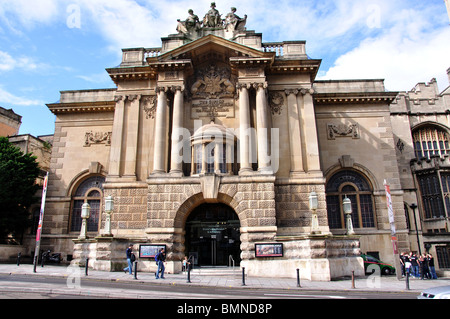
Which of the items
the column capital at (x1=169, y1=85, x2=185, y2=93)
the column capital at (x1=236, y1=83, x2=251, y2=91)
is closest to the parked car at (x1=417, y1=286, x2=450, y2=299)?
the column capital at (x1=236, y1=83, x2=251, y2=91)

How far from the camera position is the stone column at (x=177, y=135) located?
2508 cm

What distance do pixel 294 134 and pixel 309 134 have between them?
1145 millimetres

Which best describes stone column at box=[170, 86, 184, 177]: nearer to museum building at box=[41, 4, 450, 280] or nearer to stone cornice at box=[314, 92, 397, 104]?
museum building at box=[41, 4, 450, 280]

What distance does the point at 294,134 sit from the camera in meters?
26.9

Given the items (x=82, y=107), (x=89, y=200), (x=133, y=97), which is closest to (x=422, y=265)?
(x=133, y=97)

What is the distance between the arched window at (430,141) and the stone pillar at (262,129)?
1825 cm

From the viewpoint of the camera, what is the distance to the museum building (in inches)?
915

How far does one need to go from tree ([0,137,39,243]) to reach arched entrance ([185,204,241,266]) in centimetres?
1521

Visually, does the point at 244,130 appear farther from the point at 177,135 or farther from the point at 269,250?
the point at 269,250

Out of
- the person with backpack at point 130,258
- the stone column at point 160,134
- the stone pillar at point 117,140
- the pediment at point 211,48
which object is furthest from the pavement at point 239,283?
the pediment at point 211,48

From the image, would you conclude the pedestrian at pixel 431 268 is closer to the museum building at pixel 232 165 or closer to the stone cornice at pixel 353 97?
the museum building at pixel 232 165

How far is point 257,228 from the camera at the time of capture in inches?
913

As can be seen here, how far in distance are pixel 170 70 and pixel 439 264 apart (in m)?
27.7
